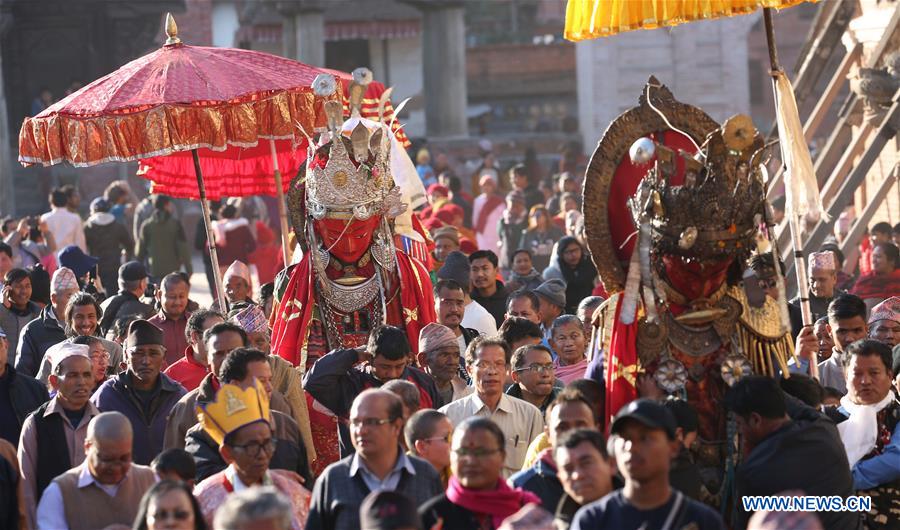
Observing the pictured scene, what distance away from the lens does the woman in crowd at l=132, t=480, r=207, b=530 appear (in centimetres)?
627

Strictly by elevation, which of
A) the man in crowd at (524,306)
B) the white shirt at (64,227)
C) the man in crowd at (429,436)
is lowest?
the man in crowd at (429,436)

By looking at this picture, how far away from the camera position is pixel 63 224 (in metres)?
18.5

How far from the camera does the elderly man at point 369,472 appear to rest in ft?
22.7

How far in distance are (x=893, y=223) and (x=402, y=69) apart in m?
22.5

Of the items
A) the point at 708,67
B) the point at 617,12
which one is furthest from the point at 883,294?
the point at 708,67

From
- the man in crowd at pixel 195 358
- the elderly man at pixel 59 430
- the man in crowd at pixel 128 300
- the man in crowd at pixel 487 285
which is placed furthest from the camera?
the man in crowd at pixel 128 300

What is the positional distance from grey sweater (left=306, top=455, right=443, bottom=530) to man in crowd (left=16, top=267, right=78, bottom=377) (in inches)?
194

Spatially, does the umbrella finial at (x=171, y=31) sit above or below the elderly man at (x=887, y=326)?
above

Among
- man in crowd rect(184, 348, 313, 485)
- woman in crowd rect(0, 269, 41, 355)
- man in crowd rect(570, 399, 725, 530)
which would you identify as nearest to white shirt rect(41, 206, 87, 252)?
woman in crowd rect(0, 269, 41, 355)

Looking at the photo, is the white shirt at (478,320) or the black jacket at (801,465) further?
the white shirt at (478,320)

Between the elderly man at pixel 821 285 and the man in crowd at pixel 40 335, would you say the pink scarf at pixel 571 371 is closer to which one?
the elderly man at pixel 821 285

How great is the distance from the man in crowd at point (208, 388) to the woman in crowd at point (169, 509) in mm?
1648

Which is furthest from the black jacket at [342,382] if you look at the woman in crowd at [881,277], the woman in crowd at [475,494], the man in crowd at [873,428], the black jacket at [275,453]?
the woman in crowd at [881,277]

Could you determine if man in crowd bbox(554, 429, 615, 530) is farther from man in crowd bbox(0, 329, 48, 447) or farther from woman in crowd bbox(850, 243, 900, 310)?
woman in crowd bbox(850, 243, 900, 310)
